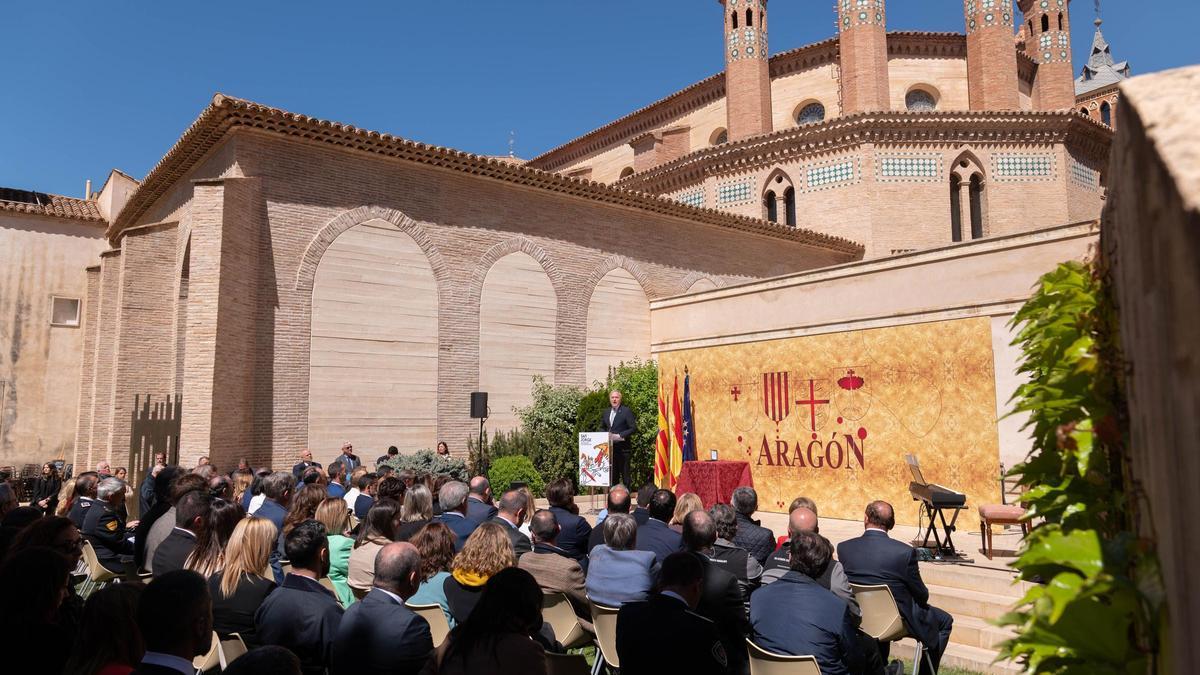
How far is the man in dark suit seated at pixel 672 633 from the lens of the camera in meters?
3.39

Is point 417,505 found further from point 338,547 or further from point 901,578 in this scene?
point 901,578

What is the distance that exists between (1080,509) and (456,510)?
498 centimetres

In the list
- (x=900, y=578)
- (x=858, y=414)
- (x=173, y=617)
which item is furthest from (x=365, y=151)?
(x=173, y=617)

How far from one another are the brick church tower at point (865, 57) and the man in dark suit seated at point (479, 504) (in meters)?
20.6

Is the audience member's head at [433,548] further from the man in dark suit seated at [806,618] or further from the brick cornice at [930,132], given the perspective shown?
the brick cornice at [930,132]

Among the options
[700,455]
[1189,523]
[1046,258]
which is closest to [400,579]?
[1189,523]

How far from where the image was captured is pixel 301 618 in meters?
3.63

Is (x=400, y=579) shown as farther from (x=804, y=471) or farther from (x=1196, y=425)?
(x=804, y=471)

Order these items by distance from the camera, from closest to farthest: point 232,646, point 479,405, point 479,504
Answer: point 232,646
point 479,504
point 479,405

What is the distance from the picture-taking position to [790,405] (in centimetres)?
1427

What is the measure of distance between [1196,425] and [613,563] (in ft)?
12.8

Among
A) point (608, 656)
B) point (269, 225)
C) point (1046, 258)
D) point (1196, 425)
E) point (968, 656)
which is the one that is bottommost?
point (968, 656)

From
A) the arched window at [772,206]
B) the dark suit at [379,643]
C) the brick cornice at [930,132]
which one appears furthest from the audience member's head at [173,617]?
the arched window at [772,206]

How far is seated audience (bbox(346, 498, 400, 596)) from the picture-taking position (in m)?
4.94
